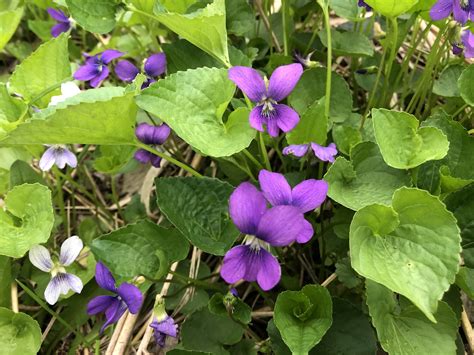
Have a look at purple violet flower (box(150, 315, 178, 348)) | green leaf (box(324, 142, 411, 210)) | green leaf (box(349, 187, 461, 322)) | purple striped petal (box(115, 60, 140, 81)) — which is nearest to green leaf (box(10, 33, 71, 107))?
purple striped petal (box(115, 60, 140, 81))

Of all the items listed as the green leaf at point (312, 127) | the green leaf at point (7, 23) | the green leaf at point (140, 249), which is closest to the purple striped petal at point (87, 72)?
the green leaf at point (7, 23)

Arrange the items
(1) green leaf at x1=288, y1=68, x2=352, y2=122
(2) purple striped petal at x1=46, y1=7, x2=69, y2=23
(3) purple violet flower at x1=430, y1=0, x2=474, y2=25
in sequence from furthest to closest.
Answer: (2) purple striped petal at x1=46, y1=7, x2=69, y2=23
(1) green leaf at x1=288, y1=68, x2=352, y2=122
(3) purple violet flower at x1=430, y1=0, x2=474, y2=25

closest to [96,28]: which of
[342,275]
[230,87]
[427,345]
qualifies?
[230,87]

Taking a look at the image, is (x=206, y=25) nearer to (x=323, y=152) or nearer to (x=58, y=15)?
(x=323, y=152)

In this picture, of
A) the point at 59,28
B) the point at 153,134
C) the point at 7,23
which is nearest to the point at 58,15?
the point at 59,28

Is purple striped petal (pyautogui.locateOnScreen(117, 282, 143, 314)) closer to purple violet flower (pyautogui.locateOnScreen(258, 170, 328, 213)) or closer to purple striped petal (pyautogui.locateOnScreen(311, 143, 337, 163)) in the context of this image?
purple violet flower (pyautogui.locateOnScreen(258, 170, 328, 213))

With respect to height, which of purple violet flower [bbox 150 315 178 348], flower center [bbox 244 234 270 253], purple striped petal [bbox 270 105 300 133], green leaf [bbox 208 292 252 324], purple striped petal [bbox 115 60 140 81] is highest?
purple striped petal [bbox 270 105 300 133]
